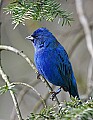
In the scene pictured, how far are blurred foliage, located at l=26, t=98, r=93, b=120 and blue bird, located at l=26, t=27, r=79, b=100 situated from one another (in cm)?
146

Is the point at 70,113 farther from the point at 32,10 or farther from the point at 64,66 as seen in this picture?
the point at 64,66

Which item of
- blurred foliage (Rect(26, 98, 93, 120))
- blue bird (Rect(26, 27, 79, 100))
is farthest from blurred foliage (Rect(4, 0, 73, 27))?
blue bird (Rect(26, 27, 79, 100))

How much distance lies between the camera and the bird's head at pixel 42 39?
93.9 inches

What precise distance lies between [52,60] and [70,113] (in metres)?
1.65

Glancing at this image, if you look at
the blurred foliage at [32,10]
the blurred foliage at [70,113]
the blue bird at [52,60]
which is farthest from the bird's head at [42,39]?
the blurred foliage at [70,113]

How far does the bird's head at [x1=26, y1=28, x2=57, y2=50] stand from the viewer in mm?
2385

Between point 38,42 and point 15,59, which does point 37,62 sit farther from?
point 15,59

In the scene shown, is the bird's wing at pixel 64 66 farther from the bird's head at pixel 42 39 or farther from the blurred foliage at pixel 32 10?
the blurred foliage at pixel 32 10

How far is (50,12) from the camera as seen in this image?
4.34ft

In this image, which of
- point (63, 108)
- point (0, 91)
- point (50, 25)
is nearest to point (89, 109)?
point (63, 108)

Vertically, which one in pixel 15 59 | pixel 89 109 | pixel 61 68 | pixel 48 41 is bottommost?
pixel 89 109

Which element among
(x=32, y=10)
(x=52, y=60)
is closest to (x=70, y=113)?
(x=32, y=10)

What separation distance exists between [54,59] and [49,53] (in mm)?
58

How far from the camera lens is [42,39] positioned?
2.44 meters
